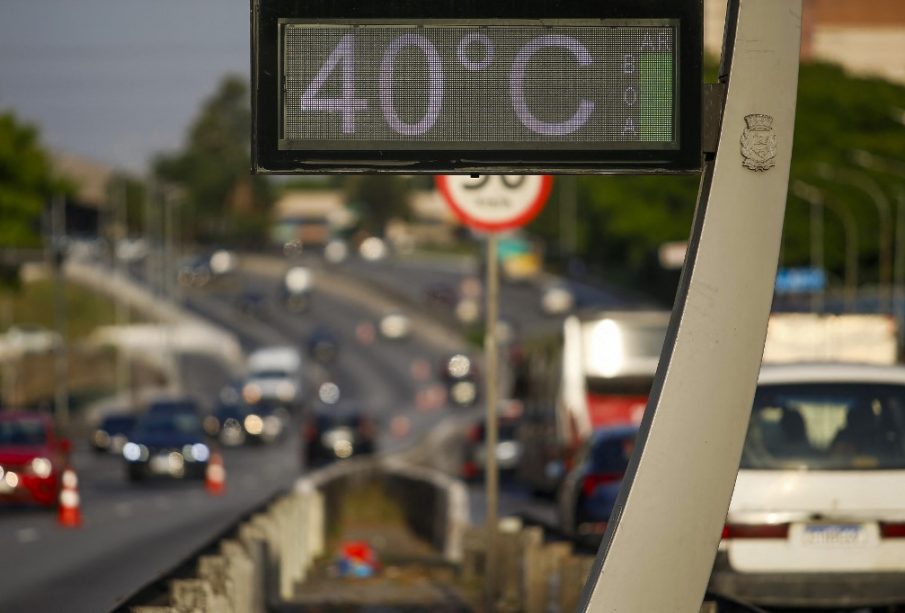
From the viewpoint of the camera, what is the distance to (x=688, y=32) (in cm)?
749

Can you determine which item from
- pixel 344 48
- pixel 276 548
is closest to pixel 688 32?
pixel 344 48

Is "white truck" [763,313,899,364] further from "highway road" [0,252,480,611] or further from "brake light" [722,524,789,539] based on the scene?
"brake light" [722,524,789,539]

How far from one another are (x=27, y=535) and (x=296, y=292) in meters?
104

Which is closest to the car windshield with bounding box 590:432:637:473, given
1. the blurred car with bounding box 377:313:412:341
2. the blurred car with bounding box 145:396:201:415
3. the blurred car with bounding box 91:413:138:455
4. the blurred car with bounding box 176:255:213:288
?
the blurred car with bounding box 145:396:201:415

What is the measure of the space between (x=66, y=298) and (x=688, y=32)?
4569 inches

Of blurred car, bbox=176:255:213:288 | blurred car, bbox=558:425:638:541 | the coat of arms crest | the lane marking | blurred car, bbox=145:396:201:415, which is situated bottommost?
blurred car, bbox=176:255:213:288

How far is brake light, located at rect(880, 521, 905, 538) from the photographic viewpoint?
1153cm

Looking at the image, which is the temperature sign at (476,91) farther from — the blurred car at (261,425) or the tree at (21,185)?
the tree at (21,185)

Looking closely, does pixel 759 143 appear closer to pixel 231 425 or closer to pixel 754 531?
pixel 754 531

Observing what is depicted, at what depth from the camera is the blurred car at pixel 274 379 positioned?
266 ft

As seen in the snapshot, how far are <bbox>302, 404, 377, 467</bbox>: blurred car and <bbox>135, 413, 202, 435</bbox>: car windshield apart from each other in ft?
22.5

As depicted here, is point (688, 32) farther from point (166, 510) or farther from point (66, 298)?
point (66, 298)

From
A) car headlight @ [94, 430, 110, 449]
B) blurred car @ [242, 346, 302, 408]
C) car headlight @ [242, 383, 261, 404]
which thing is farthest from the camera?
blurred car @ [242, 346, 302, 408]

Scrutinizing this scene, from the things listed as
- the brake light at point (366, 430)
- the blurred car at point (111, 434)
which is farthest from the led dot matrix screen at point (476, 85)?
the blurred car at point (111, 434)
